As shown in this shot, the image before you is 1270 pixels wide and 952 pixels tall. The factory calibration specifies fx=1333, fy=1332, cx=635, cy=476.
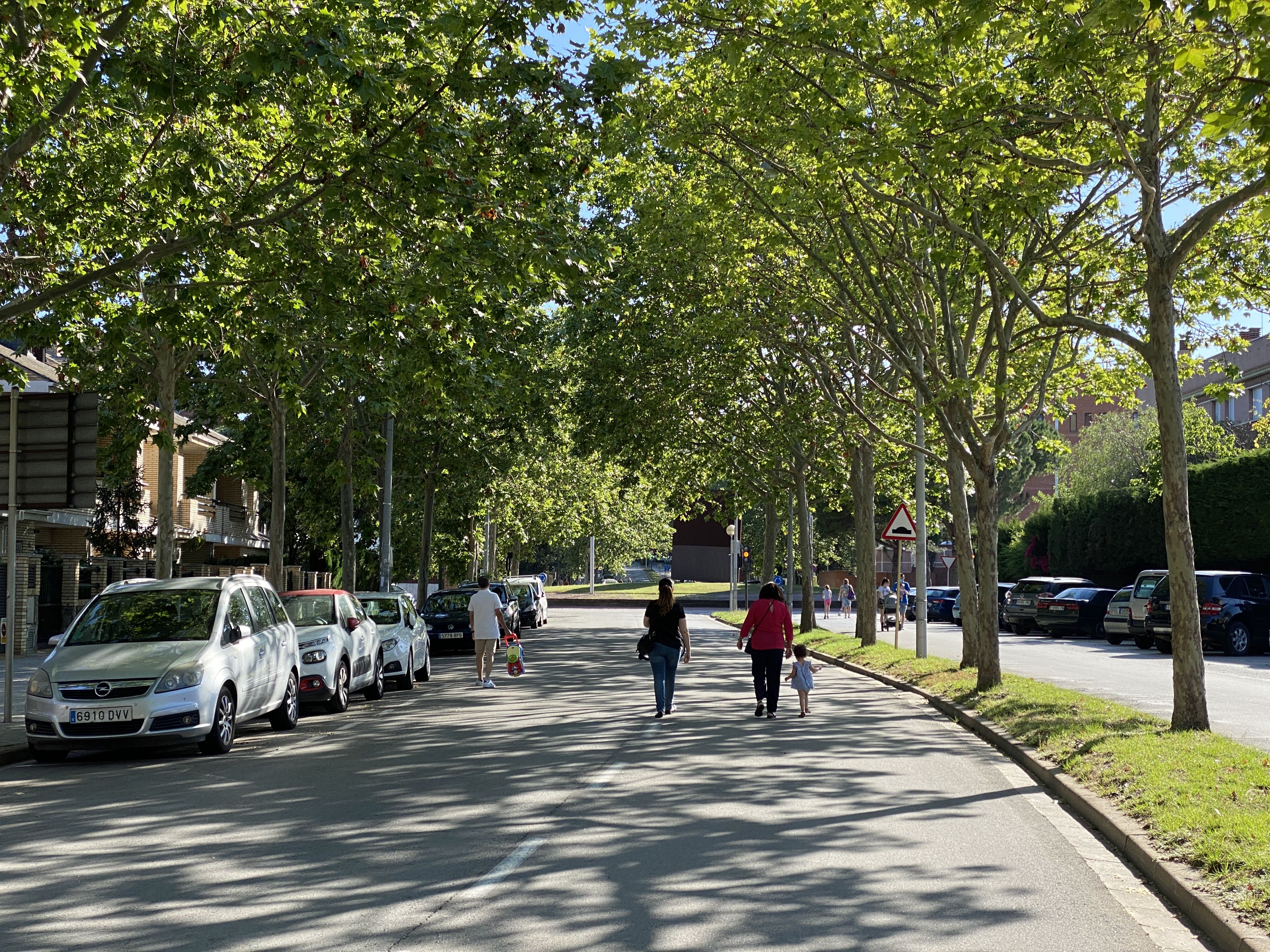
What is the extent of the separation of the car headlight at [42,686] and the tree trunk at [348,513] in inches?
741

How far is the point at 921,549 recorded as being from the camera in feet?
87.6

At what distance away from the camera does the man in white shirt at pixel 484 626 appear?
21.1 m

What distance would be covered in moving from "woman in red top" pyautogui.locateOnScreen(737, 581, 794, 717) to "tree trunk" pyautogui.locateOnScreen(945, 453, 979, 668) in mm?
6119

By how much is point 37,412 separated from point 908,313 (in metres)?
11.8

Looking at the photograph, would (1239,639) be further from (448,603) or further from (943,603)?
(943,603)

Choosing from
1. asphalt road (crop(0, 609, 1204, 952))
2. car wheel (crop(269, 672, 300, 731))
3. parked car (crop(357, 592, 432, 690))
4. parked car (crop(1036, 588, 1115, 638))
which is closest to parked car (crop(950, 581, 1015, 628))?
parked car (crop(1036, 588, 1115, 638))

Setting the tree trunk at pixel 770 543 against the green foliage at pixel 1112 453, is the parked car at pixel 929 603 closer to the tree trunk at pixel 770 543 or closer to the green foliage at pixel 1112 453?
the tree trunk at pixel 770 543

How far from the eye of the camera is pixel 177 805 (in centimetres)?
988

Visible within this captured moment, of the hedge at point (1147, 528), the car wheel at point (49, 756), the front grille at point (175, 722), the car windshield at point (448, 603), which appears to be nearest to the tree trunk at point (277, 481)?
the car windshield at point (448, 603)

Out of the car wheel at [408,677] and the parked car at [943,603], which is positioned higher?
the parked car at [943,603]

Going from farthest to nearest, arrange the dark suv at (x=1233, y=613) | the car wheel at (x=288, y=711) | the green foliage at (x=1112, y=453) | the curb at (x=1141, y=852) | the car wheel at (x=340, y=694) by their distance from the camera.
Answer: the green foliage at (x=1112, y=453) → the dark suv at (x=1233, y=613) → the car wheel at (x=340, y=694) → the car wheel at (x=288, y=711) → the curb at (x=1141, y=852)

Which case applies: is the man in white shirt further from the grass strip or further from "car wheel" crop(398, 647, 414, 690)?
the grass strip

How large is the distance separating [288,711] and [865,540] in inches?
766

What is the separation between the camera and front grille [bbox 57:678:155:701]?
40.7ft
